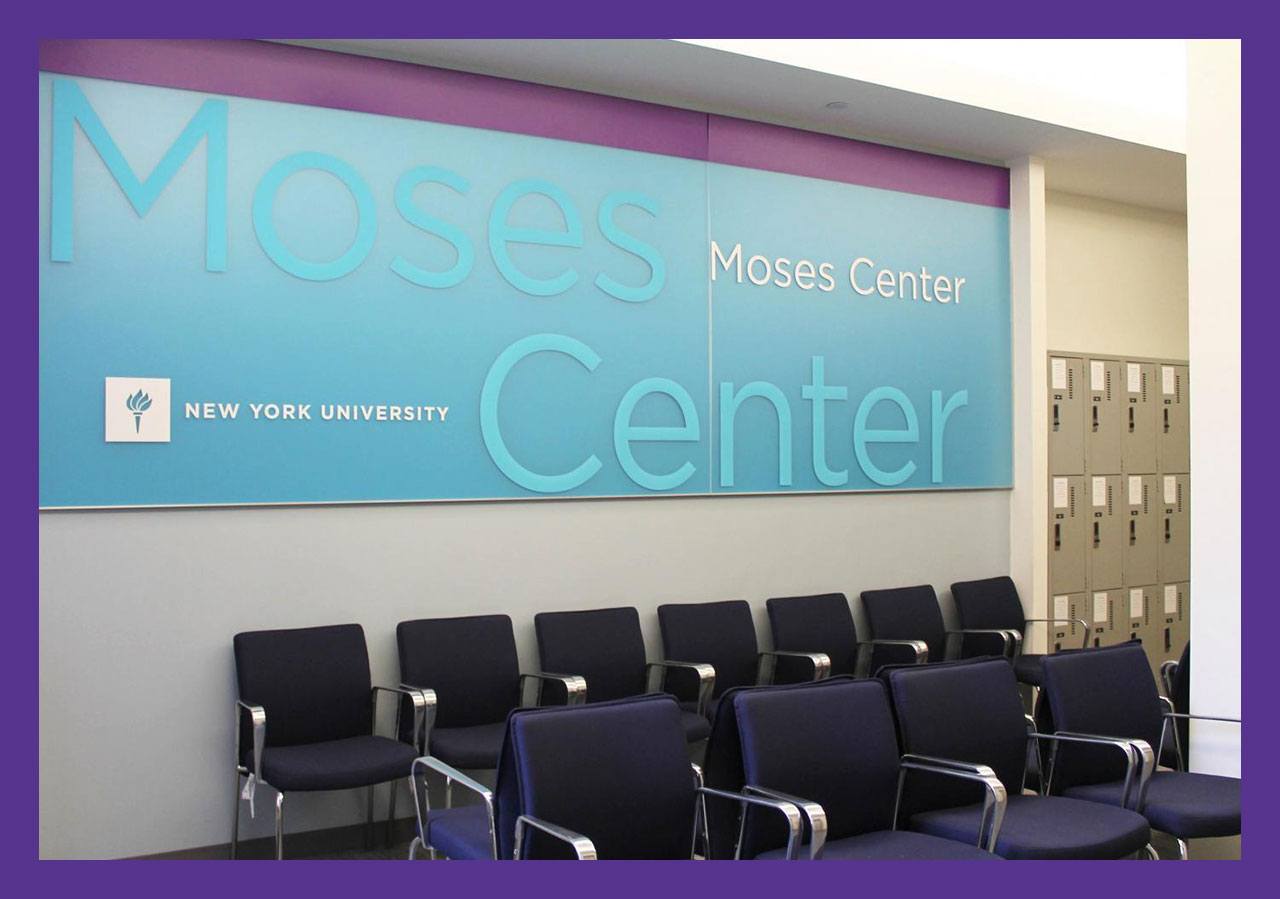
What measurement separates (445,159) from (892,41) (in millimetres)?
2334

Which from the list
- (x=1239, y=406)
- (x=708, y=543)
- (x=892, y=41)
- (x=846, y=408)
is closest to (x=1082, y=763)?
(x=1239, y=406)

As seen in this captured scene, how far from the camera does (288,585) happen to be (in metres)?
5.19

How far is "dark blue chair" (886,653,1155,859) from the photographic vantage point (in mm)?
3820

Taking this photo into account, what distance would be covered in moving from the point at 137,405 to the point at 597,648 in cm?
227

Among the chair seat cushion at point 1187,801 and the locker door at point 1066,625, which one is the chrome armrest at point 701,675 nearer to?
the chair seat cushion at point 1187,801

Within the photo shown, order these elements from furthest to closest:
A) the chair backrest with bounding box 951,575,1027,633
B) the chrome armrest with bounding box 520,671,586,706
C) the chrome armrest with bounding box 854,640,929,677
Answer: the chair backrest with bounding box 951,575,1027,633 → the chrome armrest with bounding box 854,640,929,677 → the chrome armrest with bounding box 520,671,586,706

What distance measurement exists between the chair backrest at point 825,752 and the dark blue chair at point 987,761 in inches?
6.7

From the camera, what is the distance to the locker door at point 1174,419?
28.2ft

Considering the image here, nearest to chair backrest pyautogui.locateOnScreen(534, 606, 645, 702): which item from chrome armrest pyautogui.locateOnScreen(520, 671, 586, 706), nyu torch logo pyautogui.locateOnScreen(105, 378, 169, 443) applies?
chrome armrest pyautogui.locateOnScreen(520, 671, 586, 706)

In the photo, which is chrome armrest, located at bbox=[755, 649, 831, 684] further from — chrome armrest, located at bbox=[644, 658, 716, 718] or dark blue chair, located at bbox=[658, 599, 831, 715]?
chrome armrest, located at bbox=[644, 658, 716, 718]

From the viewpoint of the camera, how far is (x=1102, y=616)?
8109 millimetres

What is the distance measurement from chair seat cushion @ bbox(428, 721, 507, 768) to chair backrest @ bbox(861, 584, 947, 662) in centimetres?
243

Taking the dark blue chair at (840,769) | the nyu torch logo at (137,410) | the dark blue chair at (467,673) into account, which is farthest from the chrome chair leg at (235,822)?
the dark blue chair at (840,769)

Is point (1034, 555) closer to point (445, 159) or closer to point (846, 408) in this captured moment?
point (846, 408)
